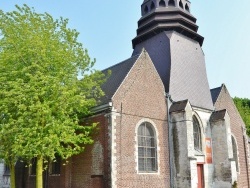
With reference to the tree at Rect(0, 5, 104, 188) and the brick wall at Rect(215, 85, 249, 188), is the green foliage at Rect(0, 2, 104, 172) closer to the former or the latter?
the tree at Rect(0, 5, 104, 188)

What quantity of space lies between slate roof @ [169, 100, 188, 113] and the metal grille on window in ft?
5.46

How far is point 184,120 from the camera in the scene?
14.4 m

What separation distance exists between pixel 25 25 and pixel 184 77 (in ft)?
31.0

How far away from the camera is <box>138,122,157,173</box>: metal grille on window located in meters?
13.4

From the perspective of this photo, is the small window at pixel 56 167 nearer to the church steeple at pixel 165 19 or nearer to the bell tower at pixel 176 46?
the bell tower at pixel 176 46

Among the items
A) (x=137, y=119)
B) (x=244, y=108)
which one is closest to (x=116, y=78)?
(x=137, y=119)

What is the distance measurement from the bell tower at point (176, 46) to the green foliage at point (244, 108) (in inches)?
533

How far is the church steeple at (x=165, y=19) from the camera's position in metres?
18.4

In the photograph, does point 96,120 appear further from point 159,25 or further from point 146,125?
point 159,25

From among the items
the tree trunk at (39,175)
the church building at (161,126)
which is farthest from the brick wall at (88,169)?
the tree trunk at (39,175)

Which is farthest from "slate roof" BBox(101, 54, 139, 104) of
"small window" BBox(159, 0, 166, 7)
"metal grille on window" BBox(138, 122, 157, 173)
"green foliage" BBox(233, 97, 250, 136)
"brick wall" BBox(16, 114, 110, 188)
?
"green foliage" BBox(233, 97, 250, 136)

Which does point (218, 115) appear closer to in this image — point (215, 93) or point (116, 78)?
point (215, 93)

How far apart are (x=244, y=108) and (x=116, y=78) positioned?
22.0m

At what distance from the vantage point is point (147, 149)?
13.8 m
